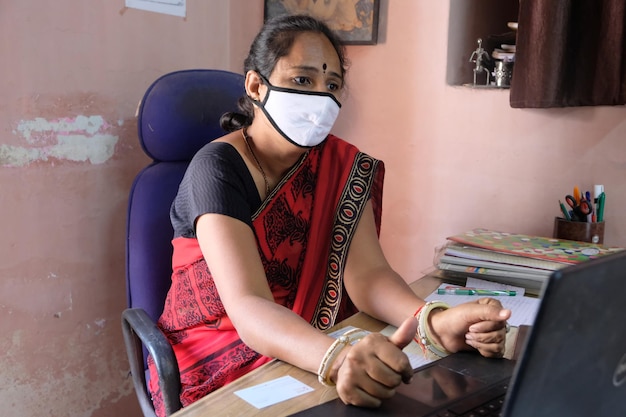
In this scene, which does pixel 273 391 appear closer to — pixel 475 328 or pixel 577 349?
pixel 475 328

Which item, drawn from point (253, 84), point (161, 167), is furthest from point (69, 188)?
point (253, 84)

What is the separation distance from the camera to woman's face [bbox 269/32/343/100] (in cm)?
124

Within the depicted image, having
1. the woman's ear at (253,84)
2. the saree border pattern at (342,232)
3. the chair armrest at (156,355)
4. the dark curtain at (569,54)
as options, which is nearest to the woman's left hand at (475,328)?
the saree border pattern at (342,232)

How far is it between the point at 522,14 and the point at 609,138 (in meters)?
0.37

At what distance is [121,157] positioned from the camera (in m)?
1.63

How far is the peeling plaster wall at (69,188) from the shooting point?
141cm

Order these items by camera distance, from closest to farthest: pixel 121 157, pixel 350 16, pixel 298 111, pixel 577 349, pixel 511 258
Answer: pixel 577 349, pixel 298 111, pixel 511 258, pixel 121 157, pixel 350 16

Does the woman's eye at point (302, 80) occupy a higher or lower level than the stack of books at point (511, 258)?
higher

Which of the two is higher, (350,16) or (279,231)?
(350,16)

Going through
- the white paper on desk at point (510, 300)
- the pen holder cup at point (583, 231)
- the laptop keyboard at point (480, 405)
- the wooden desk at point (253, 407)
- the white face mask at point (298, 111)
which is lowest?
the wooden desk at point (253, 407)

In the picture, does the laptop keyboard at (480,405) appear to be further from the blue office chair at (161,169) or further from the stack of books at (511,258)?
the blue office chair at (161,169)

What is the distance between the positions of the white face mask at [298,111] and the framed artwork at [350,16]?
58 centimetres

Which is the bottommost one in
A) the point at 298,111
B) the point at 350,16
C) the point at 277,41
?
the point at 298,111

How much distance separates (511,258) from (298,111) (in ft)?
1.84
